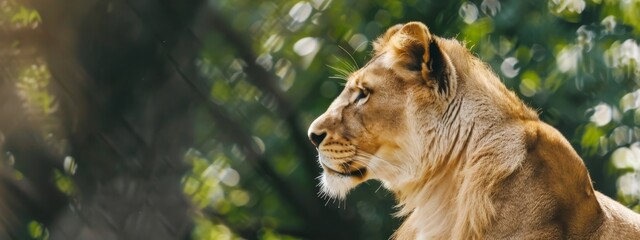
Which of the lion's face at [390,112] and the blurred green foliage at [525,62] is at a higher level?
the lion's face at [390,112]

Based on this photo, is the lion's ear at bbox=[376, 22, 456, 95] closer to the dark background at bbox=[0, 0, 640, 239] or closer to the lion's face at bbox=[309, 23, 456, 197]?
the lion's face at bbox=[309, 23, 456, 197]

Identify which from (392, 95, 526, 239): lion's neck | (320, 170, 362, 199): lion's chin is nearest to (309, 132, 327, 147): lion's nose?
(320, 170, 362, 199): lion's chin

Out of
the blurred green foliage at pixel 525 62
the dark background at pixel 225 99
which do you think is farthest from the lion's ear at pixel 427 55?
the blurred green foliage at pixel 525 62

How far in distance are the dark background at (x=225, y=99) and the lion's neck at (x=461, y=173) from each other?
2.33 ft

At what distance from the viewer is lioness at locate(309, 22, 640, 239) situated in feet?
9.93

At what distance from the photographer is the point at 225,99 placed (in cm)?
526

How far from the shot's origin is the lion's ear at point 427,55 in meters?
3.22

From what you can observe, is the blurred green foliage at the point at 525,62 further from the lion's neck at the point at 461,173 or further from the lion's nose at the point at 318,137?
the lion's neck at the point at 461,173

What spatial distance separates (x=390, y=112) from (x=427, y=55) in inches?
7.6

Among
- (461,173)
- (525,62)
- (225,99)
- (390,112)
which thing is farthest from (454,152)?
(525,62)

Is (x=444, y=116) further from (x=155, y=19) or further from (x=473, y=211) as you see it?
(x=155, y=19)

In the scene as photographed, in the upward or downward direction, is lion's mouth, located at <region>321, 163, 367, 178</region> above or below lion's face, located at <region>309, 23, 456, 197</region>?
below

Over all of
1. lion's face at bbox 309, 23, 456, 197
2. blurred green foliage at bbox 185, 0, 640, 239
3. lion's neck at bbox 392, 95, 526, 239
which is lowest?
blurred green foliage at bbox 185, 0, 640, 239

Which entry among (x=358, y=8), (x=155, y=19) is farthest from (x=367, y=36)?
(x=155, y=19)
